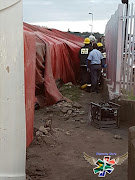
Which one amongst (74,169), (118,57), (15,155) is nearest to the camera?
(15,155)

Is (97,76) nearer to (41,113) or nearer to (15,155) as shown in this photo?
(41,113)

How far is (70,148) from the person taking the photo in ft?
18.6

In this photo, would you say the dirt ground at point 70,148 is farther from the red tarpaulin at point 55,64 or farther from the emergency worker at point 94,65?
the emergency worker at point 94,65

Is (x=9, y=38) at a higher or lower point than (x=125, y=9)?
lower

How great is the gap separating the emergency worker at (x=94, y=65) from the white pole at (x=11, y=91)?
8.55m

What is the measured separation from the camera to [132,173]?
3129 mm

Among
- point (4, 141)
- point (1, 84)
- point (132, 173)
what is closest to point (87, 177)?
point (132, 173)

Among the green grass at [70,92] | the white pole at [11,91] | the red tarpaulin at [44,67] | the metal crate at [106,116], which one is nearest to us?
the white pole at [11,91]

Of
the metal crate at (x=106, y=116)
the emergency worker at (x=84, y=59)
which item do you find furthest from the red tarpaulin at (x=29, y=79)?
the emergency worker at (x=84, y=59)

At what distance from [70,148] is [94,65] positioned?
6513mm

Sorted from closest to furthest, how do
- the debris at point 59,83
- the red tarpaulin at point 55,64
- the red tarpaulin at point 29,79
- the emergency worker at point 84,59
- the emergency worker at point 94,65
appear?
1. the red tarpaulin at point 29,79
2. the red tarpaulin at point 55,64
3. the emergency worker at point 94,65
4. the debris at point 59,83
5. the emergency worker at point 84,59

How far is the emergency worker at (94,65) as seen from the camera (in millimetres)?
11688

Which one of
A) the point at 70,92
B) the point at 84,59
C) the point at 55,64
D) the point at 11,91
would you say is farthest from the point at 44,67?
the point at 11,91

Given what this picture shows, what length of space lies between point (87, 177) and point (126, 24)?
4.36m
